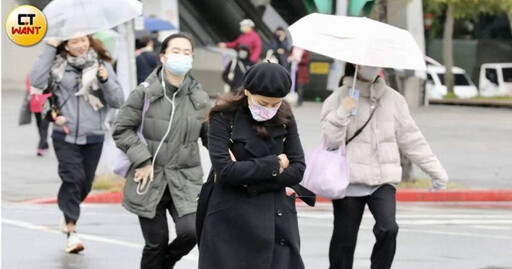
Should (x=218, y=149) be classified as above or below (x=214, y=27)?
above

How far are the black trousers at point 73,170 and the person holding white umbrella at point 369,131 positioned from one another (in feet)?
8.82

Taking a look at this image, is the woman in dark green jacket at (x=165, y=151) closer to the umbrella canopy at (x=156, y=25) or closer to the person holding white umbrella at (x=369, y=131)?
the person holding white umbrella at (x=369, y=131)

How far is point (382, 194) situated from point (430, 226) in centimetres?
490

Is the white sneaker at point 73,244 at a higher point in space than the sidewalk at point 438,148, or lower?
higher

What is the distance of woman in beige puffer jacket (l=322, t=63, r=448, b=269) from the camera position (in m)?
8.15

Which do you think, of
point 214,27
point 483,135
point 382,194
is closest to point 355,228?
point 382,194

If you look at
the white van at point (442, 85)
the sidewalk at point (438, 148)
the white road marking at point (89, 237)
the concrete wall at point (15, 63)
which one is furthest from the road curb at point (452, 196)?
the white van at point (442, 85)

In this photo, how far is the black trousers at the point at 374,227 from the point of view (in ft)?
26.7

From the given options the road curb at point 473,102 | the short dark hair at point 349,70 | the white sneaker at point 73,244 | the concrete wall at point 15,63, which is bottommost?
the road curb at point 473,102

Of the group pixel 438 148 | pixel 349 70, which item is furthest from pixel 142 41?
pixel 349 70

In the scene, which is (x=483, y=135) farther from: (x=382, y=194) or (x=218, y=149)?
(x=218, y=149)

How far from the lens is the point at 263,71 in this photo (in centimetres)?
607

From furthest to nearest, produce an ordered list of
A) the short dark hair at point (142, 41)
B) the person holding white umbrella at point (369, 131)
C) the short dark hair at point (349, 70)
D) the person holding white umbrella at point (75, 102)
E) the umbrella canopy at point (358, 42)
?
the short dark hair at point (142, 41) → the person holding white umbrella at point (75, 102) → the short dark hair at point (349, 70) → the person holding white umbrella at point (369, 131) → the umbrella canopy at point (358, 42)

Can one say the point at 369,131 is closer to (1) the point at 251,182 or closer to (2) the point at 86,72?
(1) the point at 251,182
